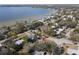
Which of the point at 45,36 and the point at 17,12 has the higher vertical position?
the point at 17,12

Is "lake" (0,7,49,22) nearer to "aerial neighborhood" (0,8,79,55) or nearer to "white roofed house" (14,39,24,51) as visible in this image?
"aerial neighborhood" (0,8,79,55)

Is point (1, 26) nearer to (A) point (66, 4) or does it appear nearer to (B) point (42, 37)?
(B) point (42, 37)

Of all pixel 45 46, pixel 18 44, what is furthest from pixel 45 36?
pixel 18 44

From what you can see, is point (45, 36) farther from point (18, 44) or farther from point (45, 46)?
point (18, 44)

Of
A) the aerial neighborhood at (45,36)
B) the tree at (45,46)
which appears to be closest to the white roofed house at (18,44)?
the aerial neighborhood at (45,36)

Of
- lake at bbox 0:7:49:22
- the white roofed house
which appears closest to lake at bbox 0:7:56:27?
lake at bbox 0:7:49:22

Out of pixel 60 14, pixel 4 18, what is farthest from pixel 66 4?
pixel 4 18

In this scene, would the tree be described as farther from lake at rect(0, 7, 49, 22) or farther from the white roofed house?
lake at rect(0, 7, 49, 22)

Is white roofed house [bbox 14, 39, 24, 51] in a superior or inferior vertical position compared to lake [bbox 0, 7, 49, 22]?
inferior
